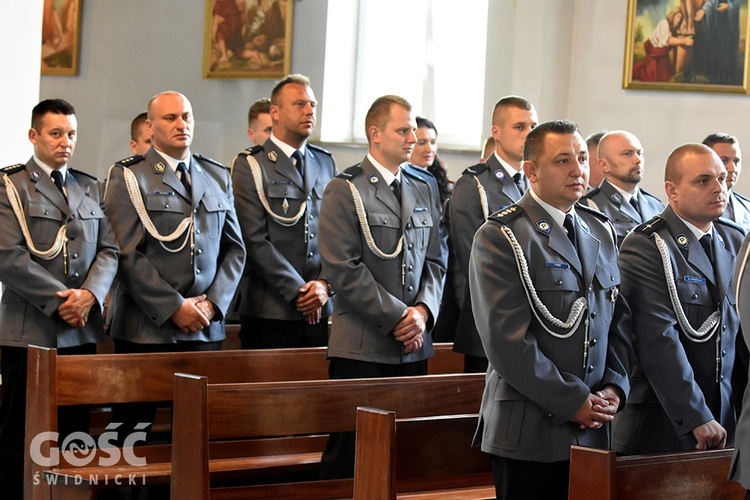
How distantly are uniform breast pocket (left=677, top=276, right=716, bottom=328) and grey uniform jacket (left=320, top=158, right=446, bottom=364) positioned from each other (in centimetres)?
111

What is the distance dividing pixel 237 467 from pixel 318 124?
577 cm

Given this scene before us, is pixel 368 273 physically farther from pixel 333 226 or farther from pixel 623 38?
pixel 623 38

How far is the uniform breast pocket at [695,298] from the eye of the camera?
11.7ft

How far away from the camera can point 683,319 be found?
11.6 ft

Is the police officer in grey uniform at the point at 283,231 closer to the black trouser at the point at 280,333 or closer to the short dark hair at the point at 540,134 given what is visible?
the black trouser at the point at 280,333

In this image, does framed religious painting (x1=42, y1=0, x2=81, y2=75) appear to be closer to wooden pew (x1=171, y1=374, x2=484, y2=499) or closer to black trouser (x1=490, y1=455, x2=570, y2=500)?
wooden pew (x1=171, y1=374, x2=484, y2=499)

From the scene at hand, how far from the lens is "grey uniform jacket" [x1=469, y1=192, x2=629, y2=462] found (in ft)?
9.99

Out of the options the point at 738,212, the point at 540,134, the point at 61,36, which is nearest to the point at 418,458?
the point at 540,134

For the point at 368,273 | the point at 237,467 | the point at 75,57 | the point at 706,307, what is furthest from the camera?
the point at 75,57

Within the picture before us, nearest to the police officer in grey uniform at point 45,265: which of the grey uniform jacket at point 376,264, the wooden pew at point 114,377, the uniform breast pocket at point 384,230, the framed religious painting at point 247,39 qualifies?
the wooden pew at point 114,377

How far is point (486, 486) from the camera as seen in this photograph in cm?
373

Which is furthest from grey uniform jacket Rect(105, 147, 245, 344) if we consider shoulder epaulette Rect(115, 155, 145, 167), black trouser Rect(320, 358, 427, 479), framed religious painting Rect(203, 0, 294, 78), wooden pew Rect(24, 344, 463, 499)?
framed religious painting Rect(203, 0, 294, 78)

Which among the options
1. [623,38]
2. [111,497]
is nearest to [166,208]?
[111,497]

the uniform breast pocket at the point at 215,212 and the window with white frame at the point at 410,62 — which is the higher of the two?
the window with white frame at the point at 410,62
